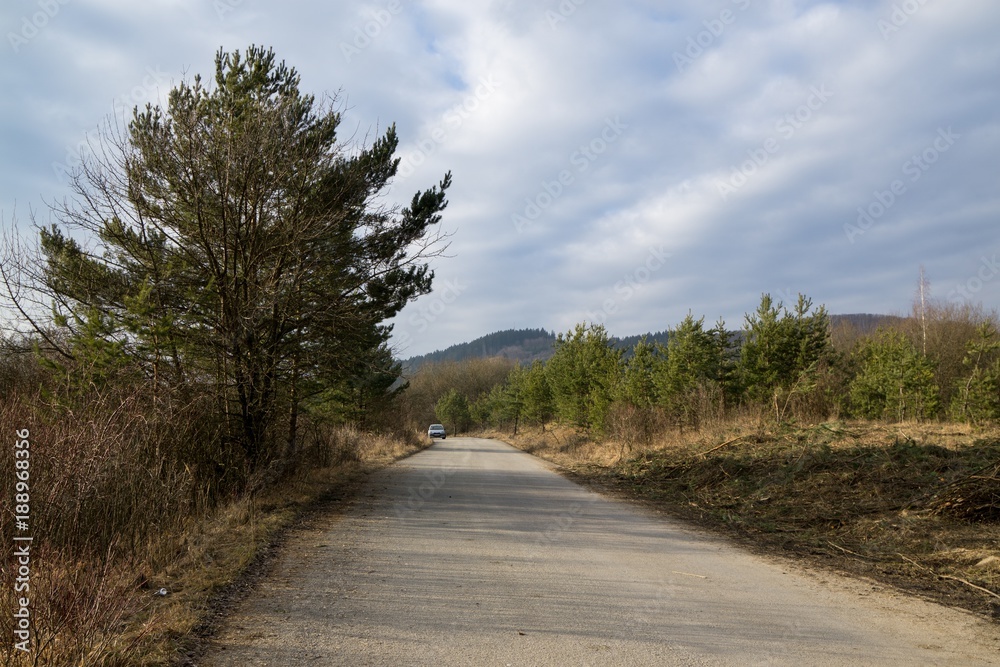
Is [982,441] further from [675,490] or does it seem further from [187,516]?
[187,516]

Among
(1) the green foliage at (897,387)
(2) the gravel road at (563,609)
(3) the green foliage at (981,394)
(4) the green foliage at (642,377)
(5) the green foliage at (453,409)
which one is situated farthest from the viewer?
(5) the green foliage at (453,409)

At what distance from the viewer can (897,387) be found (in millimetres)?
23750

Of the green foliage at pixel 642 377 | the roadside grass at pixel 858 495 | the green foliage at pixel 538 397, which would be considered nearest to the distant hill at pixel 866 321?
the green foliage at pixel 538 397

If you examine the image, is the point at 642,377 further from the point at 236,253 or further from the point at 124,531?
the point at 124,531

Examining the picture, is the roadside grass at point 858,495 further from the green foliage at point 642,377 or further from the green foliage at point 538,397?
the green foliage at point 538,397

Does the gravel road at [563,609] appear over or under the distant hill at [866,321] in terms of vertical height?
under

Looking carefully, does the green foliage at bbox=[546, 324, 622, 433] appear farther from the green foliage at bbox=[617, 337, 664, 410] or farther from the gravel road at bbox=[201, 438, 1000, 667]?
the gravel road at bbox=[201, 438, 1000, 667]

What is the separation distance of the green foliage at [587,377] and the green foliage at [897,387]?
36.4ft

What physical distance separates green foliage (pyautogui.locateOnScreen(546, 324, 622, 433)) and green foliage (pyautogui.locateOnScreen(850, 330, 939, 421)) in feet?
36.4

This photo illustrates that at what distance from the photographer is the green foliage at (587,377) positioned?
1260 inches

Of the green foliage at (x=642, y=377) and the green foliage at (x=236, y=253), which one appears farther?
the green foliage at (x=642, y=377)

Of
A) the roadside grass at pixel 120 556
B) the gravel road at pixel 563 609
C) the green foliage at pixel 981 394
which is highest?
the green foliage at pixel 981 394

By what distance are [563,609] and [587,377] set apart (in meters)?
32.6

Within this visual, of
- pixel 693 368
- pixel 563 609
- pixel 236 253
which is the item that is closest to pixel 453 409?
pixel 693 368
